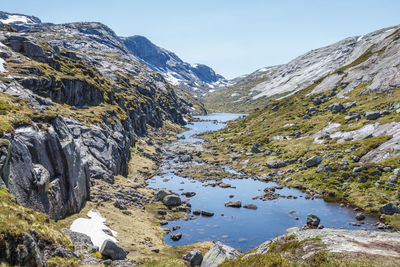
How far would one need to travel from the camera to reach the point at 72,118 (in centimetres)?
6994

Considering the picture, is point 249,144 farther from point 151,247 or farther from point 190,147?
point 151,247

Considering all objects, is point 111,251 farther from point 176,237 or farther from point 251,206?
point 251,206

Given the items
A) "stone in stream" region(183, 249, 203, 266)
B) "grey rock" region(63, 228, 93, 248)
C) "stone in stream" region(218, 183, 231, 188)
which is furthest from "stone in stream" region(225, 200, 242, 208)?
"grey rock" region(63, 228, 93, 248)

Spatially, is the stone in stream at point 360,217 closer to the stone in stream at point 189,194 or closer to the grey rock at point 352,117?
the stone in stream at point 189,194

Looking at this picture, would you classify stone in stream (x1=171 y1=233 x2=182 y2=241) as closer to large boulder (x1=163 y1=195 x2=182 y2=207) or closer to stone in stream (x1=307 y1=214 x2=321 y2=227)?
large boulder (x1=163 y1=195 x2=182 y2=207)

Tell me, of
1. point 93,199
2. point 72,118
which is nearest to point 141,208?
point 93,199

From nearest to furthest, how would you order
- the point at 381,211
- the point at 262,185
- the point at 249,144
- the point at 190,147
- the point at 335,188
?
1. the point at 381,211
2. the point at 335,188
3. the point at 262,185
4. the point at 249,144
5. the point at 190,147

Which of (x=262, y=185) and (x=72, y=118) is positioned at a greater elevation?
(x=72, y=118)

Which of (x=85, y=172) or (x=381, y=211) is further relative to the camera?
(x=381, y=211)

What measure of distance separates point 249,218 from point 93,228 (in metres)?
33.0

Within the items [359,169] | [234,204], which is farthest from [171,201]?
[359,169]

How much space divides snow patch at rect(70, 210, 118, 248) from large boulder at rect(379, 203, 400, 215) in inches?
2098

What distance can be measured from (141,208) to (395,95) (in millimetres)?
111151

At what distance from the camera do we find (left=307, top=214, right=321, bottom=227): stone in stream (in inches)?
2088
